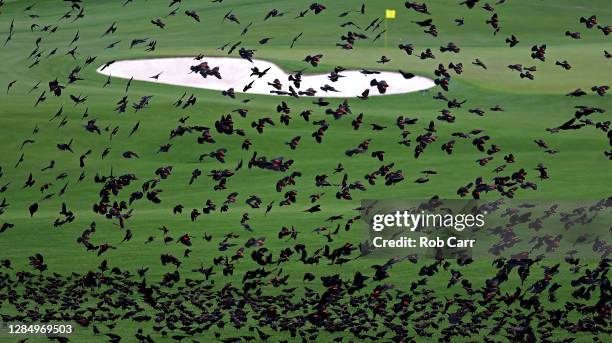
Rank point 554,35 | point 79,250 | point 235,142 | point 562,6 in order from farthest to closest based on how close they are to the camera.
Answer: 1. point 562,6
2. point 554,35
3. point 235,142
4. point 79,250

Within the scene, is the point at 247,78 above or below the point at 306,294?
below

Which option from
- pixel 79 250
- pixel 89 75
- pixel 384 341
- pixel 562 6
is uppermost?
pixel 384 341

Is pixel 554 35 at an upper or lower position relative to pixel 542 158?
lower

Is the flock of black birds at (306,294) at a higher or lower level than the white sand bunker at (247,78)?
higher

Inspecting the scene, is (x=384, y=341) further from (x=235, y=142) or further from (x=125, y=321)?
(x=235, y=142)

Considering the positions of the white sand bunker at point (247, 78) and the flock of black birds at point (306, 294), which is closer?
the flock of black birds at point (306, 294)

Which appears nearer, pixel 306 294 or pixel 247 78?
pixel 306 294

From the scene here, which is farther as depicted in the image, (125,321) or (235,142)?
(235,142)

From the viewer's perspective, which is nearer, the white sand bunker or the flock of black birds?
the flock of black birds

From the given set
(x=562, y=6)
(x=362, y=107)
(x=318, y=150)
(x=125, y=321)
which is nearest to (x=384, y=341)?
(x=125, y=321)

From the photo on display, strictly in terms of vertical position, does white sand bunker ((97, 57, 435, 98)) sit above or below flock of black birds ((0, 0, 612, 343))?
below

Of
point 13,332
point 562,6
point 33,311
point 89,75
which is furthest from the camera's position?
point 562,6
